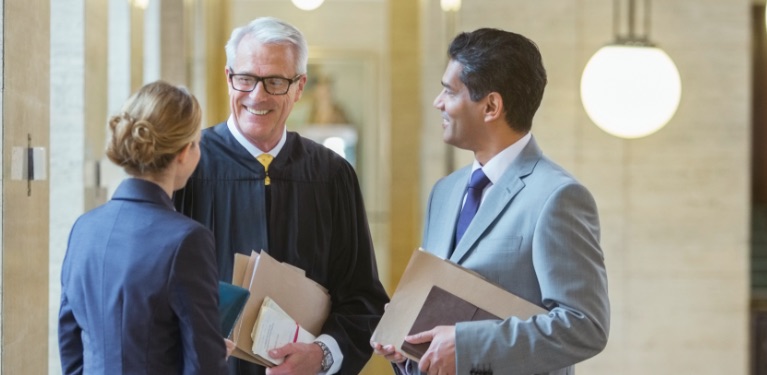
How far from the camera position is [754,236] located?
301 inches

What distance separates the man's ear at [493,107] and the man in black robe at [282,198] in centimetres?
52

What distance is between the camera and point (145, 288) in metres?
2.11

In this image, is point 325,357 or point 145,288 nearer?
point 145,288

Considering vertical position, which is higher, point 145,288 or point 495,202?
point 495,202

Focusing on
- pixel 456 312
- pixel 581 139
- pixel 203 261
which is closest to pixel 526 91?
pixel 456 312

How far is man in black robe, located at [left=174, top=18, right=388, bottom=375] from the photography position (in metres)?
2.85

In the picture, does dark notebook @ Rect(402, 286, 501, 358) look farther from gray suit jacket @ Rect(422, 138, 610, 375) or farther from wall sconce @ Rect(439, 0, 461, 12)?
wall sconce @ Rect(439, 0, 461, 12)

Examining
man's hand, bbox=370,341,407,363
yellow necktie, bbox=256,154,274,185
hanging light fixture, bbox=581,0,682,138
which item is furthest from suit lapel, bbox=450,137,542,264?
hanging light fixture, bbox=581,0,682,138

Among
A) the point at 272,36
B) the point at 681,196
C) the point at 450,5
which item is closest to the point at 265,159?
the point at 272,36

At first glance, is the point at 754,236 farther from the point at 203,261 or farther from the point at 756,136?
the point at 203,261

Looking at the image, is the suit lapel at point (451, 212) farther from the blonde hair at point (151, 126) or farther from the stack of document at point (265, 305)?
the blonde hair at point (151, 126)

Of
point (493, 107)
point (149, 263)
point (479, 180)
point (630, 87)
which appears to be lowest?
point (149, 263)

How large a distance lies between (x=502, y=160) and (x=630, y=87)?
157 inches

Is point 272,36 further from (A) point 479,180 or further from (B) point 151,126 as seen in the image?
(B) point 151,126
